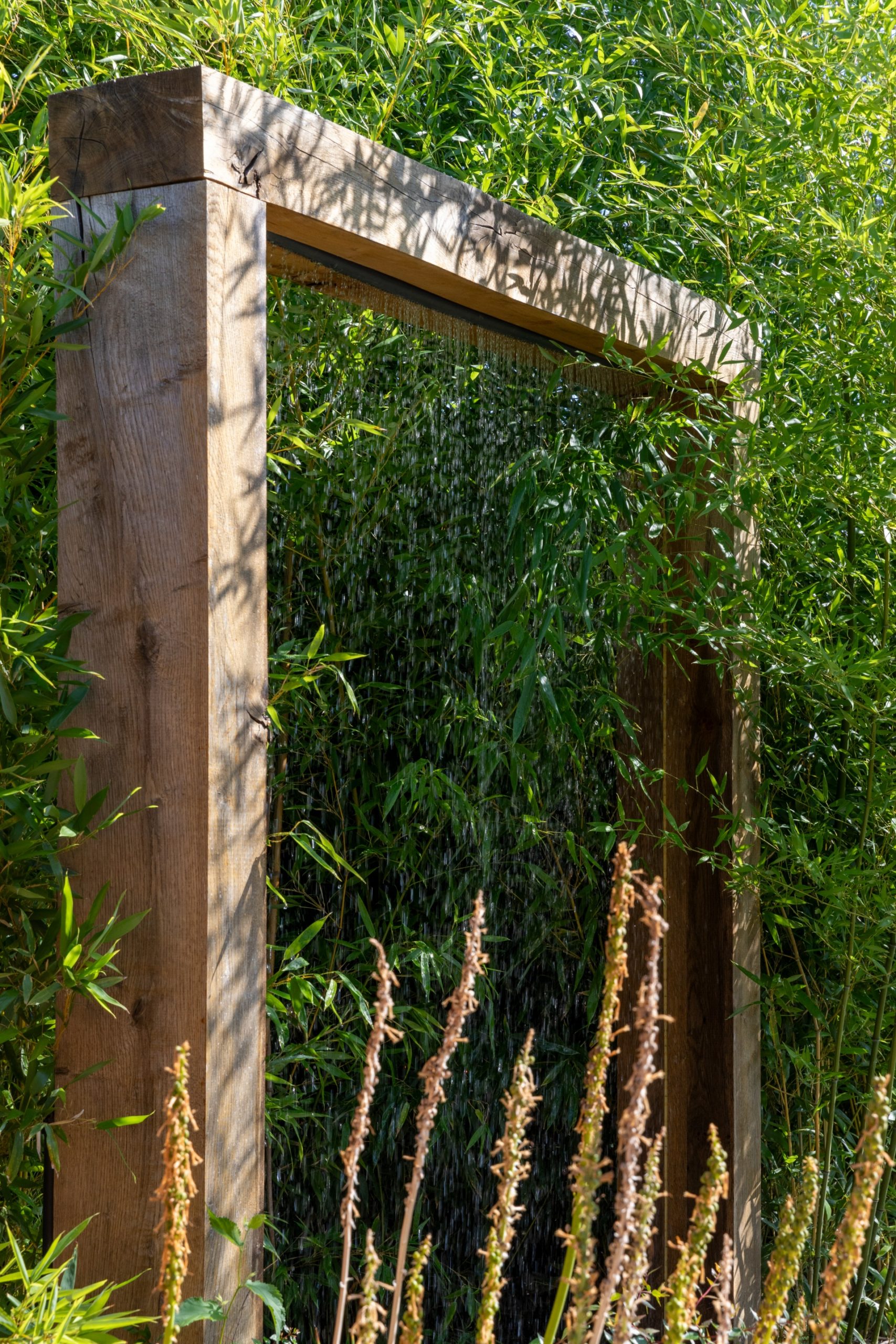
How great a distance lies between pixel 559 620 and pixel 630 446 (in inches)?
16.4

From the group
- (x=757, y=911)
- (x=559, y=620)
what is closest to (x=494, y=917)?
(x=757, y=911)

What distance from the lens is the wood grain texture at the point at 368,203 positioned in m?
1.53

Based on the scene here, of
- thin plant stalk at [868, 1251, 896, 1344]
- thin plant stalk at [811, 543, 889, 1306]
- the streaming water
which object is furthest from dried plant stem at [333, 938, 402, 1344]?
thin plant stalk at [868, 1251, 896, 1344]

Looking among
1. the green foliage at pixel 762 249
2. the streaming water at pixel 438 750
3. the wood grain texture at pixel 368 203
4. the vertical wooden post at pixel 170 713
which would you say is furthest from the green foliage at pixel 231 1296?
the wood grain texture at pixel 368 203

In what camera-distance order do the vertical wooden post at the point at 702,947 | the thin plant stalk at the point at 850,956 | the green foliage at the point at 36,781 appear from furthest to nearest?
the vertical wooden post at the point at 702,947, the thin plant stalk at the point at 850,956, the green foliage at the point at 36,781

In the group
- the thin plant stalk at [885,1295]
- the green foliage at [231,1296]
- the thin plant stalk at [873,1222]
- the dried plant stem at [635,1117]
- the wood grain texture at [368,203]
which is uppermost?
the wood grain texture at [368,203]

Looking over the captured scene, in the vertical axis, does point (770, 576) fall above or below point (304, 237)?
below

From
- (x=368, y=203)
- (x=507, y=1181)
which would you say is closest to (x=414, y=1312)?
(x=507, y=1181)

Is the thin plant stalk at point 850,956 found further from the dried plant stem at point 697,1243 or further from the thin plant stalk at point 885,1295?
the dried plant stem at point 697,1243

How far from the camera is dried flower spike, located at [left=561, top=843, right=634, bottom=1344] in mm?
846

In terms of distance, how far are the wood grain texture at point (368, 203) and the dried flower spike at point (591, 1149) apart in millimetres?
1036

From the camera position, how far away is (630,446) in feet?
8.92

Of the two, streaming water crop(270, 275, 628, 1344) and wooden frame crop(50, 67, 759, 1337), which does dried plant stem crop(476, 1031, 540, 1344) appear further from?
streaming water crop(270, 275, 628, 1344)

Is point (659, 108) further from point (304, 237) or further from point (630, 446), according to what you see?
point (304, 237)
